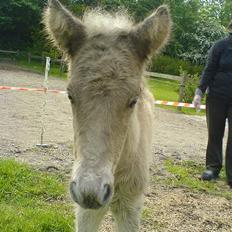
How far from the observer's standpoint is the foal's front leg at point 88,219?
3.91 meters

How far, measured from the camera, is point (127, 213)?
3.97 m

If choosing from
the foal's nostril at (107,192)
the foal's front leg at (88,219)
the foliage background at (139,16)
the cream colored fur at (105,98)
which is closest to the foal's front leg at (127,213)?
the cream colored fur at (105,98)

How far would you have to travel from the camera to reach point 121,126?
298 cm

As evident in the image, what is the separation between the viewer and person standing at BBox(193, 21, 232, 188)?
6680 mm

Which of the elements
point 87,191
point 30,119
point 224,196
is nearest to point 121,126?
point 87,191

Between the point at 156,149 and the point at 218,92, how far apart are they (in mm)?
2461

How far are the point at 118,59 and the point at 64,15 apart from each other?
0.62 metres

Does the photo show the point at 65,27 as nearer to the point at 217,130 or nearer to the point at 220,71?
the point at 220,71

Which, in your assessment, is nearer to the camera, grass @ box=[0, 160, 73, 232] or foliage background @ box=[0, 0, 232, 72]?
grass @ box=[0, 160, 73, 232]

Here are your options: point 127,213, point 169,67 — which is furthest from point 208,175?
point 169,67

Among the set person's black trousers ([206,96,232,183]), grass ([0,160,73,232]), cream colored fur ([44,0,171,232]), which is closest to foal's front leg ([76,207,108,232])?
cream colored fur ([44,0,171,232])

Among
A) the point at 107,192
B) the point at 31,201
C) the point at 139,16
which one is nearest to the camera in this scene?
the point at 107,192

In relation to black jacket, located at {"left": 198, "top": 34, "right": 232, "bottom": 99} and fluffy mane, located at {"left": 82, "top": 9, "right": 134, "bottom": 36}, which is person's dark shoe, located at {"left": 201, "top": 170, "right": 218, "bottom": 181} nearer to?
black jacket, located at {"left": 198, "top": 34, "right": 232, "bottom": 99}

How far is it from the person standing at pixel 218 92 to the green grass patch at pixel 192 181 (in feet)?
0.60
